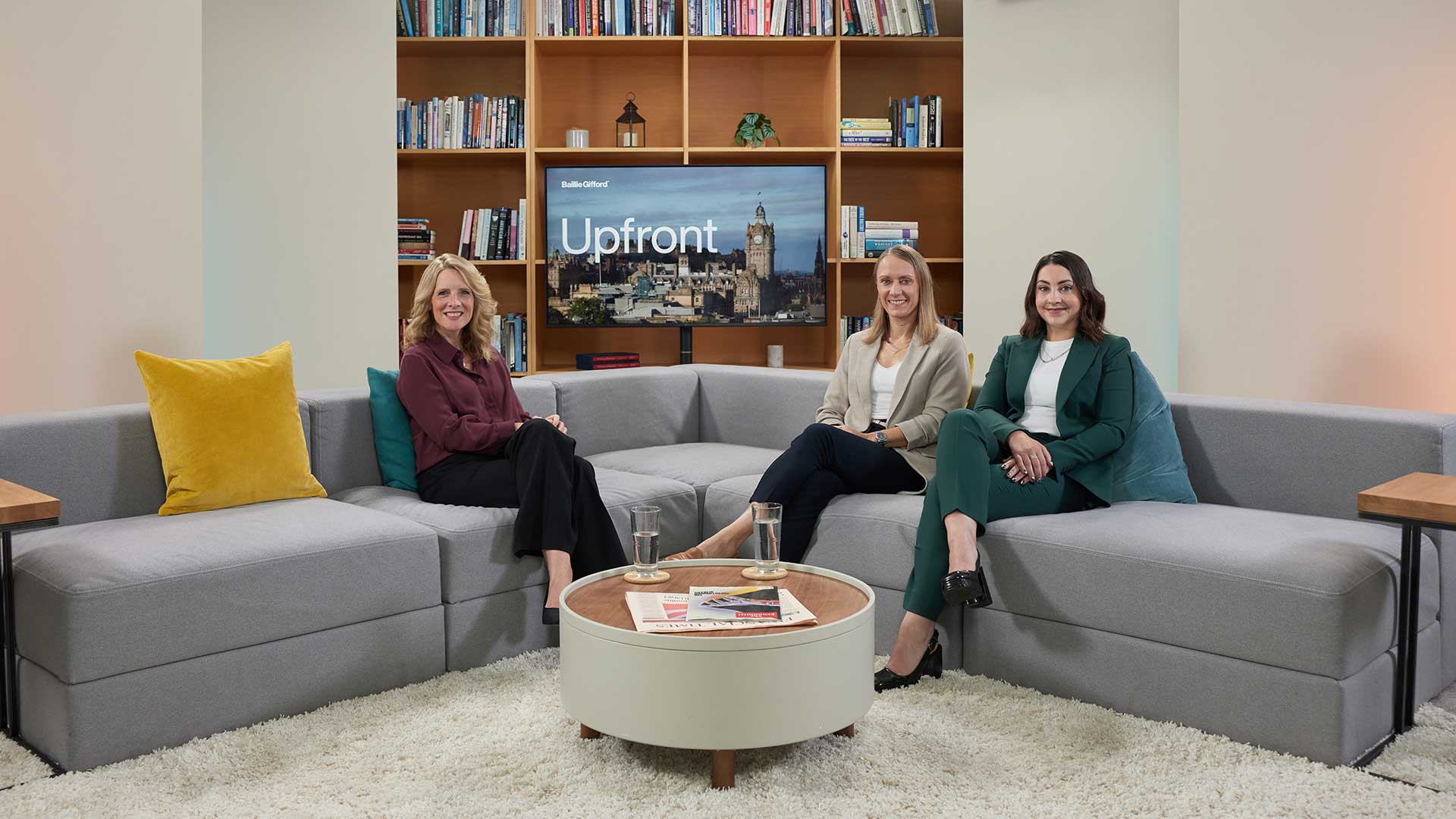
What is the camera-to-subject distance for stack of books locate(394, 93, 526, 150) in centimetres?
552

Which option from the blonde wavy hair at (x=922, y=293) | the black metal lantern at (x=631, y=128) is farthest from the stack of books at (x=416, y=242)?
the blonde wavy hair at (x=922, y=293)

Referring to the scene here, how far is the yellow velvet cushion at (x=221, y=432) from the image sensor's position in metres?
2.84

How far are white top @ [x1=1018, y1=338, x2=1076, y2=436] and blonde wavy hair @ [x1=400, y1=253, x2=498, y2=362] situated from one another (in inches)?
63.6

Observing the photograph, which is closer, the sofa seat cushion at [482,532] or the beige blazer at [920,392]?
the sofa seat cushion at [482,532]

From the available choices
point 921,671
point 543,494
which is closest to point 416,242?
point 543,494

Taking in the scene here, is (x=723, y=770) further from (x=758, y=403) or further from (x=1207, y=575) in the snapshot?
(x=758, y=403)

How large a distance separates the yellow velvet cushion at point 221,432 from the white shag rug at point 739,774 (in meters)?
0.71

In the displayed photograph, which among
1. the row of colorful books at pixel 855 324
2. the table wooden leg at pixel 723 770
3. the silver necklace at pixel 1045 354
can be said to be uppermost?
the row of colorful books at pixel 855 324

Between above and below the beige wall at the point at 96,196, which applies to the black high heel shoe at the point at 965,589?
below

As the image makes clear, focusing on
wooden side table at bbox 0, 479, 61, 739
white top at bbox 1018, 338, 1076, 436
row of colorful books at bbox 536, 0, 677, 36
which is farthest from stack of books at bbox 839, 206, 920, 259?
wooden side table at bbox 0, 479, 61, 739

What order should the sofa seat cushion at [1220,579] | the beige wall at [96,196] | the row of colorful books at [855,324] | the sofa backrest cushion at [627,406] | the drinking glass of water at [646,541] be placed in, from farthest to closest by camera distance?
1. the row of colorful books at [855,324]
2. the sofa backrest cushion at [627,406]
3. the beige wall at [96,196]
4. the drinking glass of water at [646,541]
5. the sofa seat cushion at [1220,579]

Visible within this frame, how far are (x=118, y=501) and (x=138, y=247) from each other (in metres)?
1.21

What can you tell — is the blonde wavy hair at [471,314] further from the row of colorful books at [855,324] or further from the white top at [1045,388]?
the row of colorful books at [855,324]

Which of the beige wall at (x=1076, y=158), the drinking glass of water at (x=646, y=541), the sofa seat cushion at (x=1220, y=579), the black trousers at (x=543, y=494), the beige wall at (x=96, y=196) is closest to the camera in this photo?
the sofa seat cushion at (x=1220, y=579)
